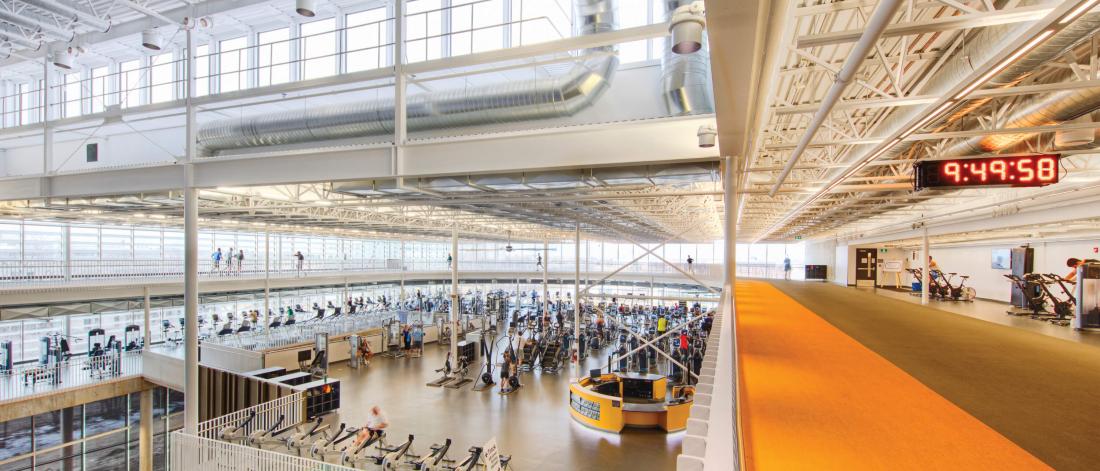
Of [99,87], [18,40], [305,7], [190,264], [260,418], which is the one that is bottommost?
[260,418]

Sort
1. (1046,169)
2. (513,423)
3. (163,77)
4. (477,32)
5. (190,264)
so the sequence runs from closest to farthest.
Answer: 1. (1046,169)
2. (190,264)
3. (513,423)
4. (477,32)
5. (163,77)

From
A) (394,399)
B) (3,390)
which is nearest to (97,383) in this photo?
(3,390)

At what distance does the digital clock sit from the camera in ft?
16.1

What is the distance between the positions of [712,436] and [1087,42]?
558 cm

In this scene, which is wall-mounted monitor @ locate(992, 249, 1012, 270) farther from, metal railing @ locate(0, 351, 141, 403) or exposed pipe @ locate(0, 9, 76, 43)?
exposed pipe @ locate(0, 9, 76, 43)

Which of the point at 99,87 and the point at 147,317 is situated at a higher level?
the point at 99,87

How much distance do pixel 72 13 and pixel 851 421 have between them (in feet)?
61.5

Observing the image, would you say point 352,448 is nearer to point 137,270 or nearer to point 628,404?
point 628,404

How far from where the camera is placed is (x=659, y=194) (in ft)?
29.6

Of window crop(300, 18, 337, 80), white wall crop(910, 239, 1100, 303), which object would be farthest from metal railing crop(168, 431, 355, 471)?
white wall crop(910, 239, 1100, 303)

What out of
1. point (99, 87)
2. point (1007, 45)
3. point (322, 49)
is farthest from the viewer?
point (99, 87)

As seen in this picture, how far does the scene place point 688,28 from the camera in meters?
3.10

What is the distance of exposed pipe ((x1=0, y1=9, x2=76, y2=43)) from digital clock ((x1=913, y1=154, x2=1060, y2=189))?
18617 millimetres

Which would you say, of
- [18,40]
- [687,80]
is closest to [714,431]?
[687,80]
